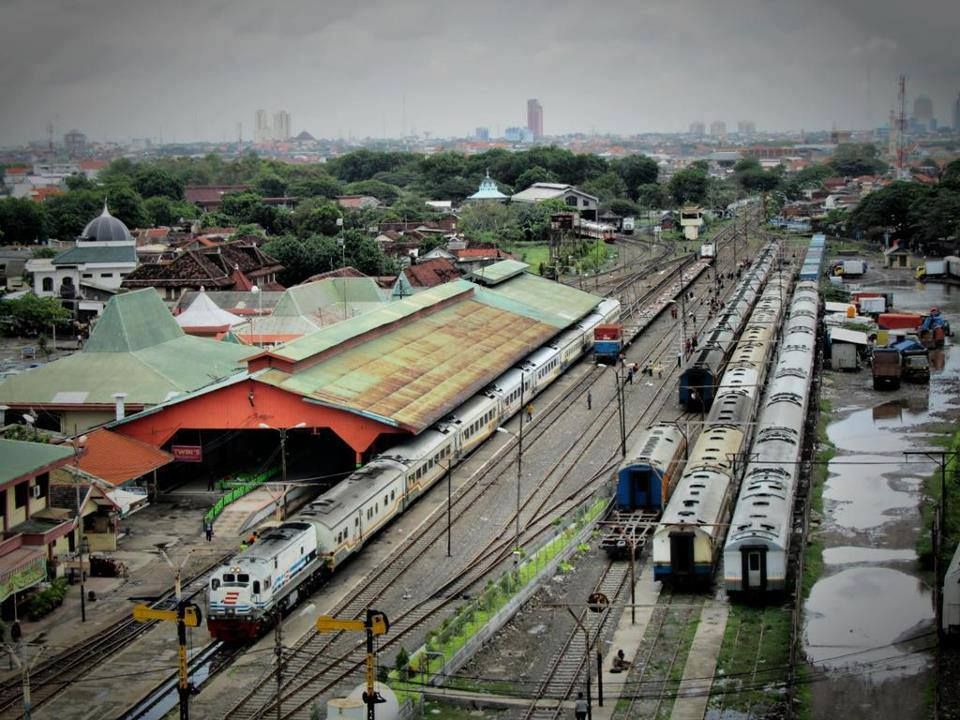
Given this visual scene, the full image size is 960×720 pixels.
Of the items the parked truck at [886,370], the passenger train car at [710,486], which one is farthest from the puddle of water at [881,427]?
the passenger train car at [710,486]

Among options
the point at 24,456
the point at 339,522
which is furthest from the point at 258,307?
the point at 339,522

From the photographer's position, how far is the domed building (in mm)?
84031

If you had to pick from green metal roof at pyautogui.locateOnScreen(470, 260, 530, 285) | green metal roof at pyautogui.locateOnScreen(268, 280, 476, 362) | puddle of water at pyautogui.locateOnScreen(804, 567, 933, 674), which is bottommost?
puddle of water at pyautogui.locateOnScreen(804, 567, 933, 674)

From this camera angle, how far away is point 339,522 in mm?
34125

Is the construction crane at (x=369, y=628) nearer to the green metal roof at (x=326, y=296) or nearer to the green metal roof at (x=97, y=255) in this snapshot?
the green metal roof at (x=326, y=296)

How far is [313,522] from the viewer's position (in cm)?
3347

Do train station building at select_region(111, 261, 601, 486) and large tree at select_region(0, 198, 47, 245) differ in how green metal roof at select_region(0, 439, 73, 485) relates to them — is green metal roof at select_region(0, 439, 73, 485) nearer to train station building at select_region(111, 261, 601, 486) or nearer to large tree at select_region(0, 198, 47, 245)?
train station building at select_region(111, 261, 601, 486)

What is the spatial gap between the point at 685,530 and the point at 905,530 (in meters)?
9.47

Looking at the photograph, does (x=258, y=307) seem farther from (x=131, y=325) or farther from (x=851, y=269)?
(x=851, y=269)

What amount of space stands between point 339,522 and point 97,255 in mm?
59553

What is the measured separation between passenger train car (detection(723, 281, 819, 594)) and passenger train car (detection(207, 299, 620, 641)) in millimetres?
9375

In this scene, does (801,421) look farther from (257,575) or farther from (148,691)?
(148,691)

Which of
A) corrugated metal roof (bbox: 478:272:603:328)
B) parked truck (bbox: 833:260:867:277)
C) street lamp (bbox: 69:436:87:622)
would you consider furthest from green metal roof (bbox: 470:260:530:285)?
street lamp (bbox: 69:436:87:622)

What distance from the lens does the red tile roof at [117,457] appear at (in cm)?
4041
